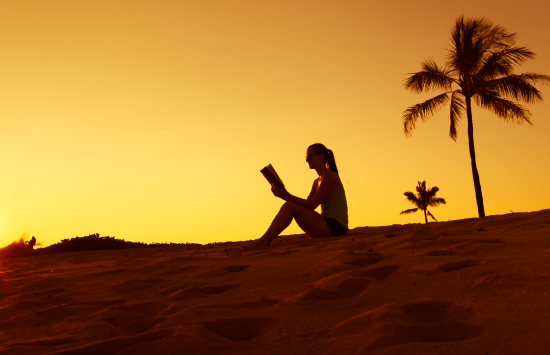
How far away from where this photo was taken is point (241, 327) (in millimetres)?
2410

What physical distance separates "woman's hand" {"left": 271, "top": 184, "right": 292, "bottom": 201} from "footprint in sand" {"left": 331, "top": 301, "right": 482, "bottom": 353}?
3394 millimetres

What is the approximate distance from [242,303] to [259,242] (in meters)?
2.86

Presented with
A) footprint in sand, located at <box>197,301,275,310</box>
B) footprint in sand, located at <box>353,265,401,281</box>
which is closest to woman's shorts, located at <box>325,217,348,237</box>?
footprint in sand, located at <box>353,265,401,281</box>

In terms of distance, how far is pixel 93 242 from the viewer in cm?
1109

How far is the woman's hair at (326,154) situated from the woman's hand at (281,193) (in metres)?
0.77

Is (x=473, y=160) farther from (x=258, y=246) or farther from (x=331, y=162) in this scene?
(x=258, y=246)

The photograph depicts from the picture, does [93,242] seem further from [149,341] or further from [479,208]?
[479,208]

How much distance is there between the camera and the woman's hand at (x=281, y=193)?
5715 millimetres

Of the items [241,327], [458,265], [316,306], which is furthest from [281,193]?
[241,327]

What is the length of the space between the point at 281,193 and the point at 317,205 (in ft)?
1.58

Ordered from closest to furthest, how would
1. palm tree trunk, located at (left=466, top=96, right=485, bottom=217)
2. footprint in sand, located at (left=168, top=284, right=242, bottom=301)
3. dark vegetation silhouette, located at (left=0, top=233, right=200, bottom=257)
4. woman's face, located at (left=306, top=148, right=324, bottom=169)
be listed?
footprint in sand, located at (left=168, top=284, right=242, bottom=301), woman's face, located at (left=306, top=148, right=324, bottom=169), dark vegetation silhouette, located at (left=0, top=233, right=200, bottom=257), palm tree trunk, located at (left=466, top=96, right=485, bottom=217)

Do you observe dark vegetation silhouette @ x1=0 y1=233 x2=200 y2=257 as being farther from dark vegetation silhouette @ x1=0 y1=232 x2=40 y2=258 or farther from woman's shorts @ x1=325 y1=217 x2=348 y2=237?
woman's shorts @ x1=325 y1=217 x2=348 y2=237

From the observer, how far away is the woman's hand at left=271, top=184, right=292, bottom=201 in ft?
18.7

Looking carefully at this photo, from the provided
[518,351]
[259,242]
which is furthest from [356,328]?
[259,242]
